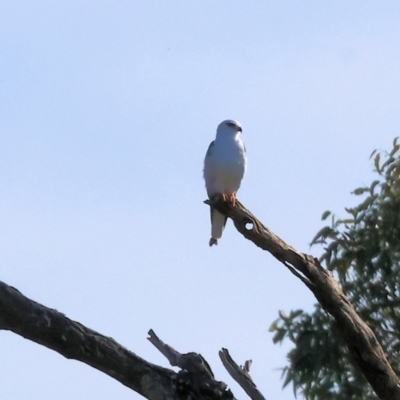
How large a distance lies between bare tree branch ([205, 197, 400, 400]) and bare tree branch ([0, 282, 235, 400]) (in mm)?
1748

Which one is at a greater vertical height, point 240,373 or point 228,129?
point 228,129

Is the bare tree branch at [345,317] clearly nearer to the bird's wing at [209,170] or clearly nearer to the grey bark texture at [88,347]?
the grey bark texture at [88,347]

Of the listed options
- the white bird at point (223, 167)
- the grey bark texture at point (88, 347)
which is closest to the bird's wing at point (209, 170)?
the white bird at point (223, 167)

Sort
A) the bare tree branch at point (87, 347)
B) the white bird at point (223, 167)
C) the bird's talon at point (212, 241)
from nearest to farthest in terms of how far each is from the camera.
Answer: the bare tree branch at point (87, 347), the white bird at point (223, 167), the bird's talon at point (212, 241)

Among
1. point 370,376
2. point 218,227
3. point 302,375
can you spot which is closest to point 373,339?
point 370,376

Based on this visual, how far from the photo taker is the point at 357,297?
13109 mm

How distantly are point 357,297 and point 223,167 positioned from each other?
341cm

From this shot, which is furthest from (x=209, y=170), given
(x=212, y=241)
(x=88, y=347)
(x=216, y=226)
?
(x=88, y=347)

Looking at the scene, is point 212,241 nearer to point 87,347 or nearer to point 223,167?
point 223,167

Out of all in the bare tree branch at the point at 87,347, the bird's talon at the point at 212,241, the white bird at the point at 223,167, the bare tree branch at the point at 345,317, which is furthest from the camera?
the bird's talon at the point at 212,241

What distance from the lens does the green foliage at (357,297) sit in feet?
42.4

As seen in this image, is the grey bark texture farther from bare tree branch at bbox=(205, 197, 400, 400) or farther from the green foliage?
the green foliage

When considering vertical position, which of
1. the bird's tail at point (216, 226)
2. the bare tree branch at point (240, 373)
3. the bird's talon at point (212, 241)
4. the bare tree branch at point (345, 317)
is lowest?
the bare tree branch at point (240, 373)

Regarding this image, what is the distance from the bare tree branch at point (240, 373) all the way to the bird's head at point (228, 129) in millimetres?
4049
